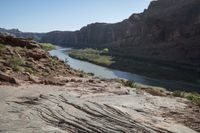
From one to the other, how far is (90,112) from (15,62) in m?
10.2

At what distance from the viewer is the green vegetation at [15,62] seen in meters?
23.6

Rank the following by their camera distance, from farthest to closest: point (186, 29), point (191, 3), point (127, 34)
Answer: point (127, 34), point (191, 3), point (186, 29)

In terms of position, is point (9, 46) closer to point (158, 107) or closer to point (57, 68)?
point (57, 68)

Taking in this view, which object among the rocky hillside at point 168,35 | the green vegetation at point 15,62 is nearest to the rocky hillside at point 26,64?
the green vegetation at point 15,62

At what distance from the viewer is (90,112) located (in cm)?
1602

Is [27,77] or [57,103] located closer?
[57,103]

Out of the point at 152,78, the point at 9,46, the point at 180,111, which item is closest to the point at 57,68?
the point at 9,46

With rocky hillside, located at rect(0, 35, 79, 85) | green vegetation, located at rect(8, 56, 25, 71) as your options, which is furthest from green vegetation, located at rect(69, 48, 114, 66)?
green vegetation, located at rect(8, 56, 25, 71)

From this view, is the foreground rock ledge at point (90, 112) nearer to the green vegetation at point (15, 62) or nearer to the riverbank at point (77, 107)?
the riverbank at point (77, 107)

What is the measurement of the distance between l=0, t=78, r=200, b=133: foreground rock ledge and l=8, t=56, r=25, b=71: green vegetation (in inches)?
123

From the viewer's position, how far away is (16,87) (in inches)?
820

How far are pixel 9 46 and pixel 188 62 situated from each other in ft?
245

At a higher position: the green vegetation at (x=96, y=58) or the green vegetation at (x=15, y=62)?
the green vegetation at (x=15, y=62)

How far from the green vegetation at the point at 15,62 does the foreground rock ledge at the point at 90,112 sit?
3114mm
